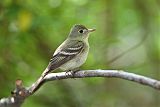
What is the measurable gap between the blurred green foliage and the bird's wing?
74 centimetres

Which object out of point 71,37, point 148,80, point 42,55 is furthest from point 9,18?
point 148,80

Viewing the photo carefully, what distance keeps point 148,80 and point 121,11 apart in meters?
5.93

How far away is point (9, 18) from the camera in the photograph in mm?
6359

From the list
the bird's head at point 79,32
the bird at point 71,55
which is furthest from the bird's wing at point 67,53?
the bird's head at point 79,32

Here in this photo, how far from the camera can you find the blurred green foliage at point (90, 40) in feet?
21.8

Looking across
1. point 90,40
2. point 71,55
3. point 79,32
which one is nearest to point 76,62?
point 71,55

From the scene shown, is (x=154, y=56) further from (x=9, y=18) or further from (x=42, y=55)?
(x=9, y=18)

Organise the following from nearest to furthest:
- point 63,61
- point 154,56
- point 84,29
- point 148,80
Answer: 1. point 148,80
2. point 63,61
3. point 84,29
4. point 154,56

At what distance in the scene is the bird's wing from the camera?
5631 millimetres

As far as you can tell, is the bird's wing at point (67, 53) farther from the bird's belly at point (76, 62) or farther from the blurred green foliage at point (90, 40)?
the blurred green foliage at point (90, 40)

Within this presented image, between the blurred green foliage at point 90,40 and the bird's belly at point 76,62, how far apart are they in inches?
38.6

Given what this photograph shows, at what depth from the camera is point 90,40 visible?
7457mm

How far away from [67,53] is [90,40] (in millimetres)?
1634

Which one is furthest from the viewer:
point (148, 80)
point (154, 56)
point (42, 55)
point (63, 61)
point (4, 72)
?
point (154, 56)
